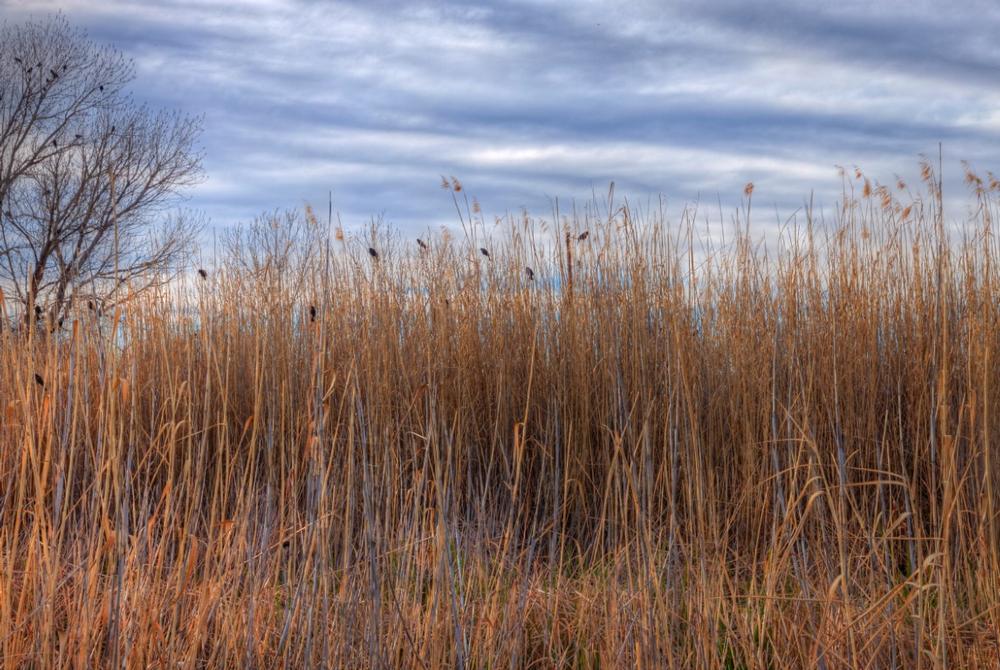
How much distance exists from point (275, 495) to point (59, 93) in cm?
971

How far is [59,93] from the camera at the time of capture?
1085 centimetres

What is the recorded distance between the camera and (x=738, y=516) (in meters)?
3.29

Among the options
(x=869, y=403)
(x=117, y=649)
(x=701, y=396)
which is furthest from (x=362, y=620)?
(x=869, y=403)

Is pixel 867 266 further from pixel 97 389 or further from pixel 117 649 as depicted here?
pixel 97 389

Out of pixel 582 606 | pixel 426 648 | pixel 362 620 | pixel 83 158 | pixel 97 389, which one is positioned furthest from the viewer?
pixel 83 158

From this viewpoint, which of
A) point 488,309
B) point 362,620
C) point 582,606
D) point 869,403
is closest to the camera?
point 362,620

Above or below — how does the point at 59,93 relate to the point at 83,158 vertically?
above

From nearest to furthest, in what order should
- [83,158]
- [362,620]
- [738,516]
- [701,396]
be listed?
[362,620], [738,516], [701,396], [83,158]

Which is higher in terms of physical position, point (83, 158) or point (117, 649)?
point (83, 158)

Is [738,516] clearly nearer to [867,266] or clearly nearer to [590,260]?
[590,260]

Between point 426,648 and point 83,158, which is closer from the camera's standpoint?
point 426,648

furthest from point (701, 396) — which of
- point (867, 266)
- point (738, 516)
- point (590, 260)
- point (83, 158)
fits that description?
point (83, 158)

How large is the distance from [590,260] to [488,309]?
89 cm

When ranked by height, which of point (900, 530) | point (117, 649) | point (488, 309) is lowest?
point (900, 530)
